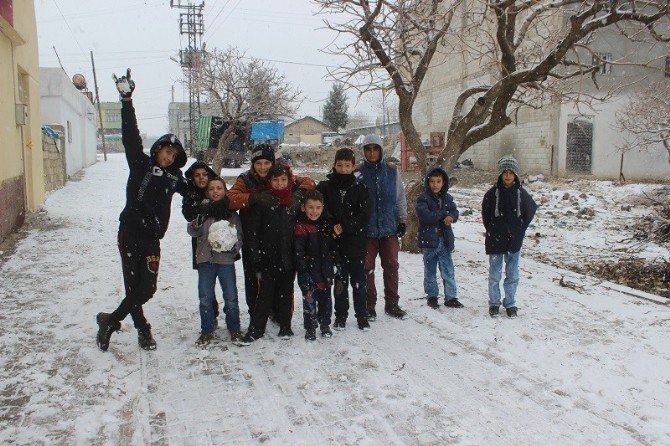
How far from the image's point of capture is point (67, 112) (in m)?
23.2

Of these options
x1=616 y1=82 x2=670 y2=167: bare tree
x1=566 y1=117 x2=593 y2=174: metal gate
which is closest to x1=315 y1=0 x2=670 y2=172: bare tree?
x1=616 y1=82 x2=670 y2=167: bare tree

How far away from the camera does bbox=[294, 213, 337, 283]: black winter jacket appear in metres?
4.71

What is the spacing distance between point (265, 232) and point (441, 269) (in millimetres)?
2118

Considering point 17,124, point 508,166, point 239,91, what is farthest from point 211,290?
point 239,91

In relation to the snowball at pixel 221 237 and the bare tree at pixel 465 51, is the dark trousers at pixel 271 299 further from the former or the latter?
the bare tree at pixel 465 51

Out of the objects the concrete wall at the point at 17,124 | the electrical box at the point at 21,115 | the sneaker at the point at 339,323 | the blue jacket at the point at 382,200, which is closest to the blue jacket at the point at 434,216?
the blue jacket at the point at 382,200

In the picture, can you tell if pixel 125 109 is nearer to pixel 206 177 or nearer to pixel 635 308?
pixel 206 177

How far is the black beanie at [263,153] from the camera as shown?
4688 millimetres

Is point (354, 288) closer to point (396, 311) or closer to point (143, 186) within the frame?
point (396, 311)

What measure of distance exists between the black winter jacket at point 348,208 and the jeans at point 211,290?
1.07 metres

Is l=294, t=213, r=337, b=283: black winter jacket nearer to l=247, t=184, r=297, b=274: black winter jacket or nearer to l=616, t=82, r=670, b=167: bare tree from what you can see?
l=247, t=184, r=297, b=274: black winter jacket

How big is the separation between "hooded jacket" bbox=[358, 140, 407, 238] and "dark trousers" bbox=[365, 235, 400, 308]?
9 cm

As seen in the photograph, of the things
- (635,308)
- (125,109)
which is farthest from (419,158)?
(125,109)

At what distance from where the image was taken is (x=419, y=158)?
860 centimetres
